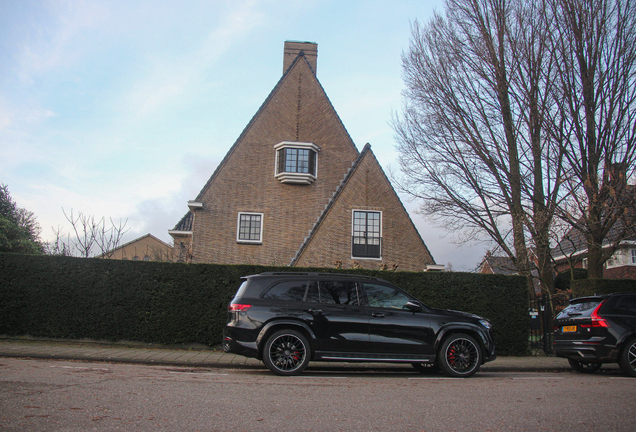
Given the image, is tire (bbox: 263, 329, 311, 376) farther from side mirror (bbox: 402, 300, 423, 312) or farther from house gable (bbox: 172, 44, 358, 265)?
house gable (bbox: 172, 44, 358, 265)

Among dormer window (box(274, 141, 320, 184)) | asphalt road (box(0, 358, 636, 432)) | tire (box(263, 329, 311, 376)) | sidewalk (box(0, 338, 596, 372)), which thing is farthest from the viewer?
dormer window (box(274, 141, 320, 184))

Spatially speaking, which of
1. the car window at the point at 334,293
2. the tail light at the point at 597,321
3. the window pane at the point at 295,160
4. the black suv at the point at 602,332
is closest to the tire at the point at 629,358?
the black suv at the point at 602,332

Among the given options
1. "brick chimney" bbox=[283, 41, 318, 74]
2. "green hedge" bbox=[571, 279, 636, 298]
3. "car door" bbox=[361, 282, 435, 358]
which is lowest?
"car door" bbox=[361, 282, 435, 358]

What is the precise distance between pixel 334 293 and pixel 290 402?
11.2 feet

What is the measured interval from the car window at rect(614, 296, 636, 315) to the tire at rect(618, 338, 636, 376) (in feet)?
1.99

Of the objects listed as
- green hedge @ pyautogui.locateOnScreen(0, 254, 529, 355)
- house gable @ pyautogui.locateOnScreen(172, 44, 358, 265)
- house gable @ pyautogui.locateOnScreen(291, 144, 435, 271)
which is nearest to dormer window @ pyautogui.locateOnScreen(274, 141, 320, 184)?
house gable @ pyautogui.locateOnScreen(172, 44, 358, 265)

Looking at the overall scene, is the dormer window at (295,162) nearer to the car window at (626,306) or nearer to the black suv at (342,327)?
the black suv at (342,327)

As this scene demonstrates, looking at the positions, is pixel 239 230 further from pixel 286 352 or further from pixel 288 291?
pixel 286 352

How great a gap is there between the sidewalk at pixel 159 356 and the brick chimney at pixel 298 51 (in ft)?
63.8

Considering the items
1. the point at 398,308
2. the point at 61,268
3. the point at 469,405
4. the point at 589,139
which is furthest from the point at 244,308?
the point at 589,139

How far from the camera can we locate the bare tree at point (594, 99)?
16016 mm

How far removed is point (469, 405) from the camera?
578cm

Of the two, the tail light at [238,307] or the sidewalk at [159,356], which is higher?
the tail light at [238,307]

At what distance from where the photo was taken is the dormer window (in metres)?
24.3
